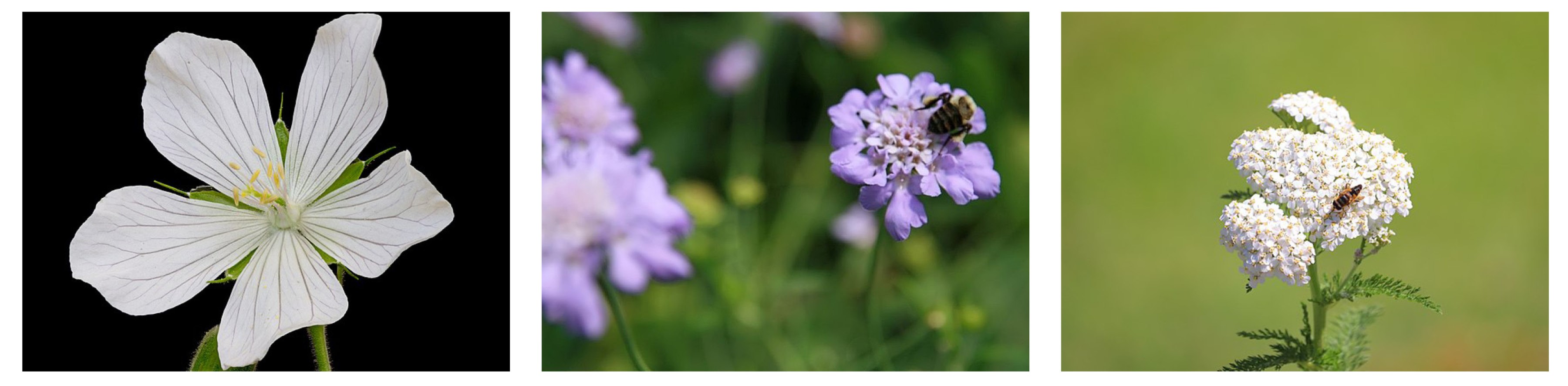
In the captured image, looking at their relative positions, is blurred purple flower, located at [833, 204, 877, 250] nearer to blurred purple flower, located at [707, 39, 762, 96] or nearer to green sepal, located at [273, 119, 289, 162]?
blurred purple flower, located at [707, 39, 762, 96]

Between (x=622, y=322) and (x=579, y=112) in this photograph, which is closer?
(x=622, y=322)

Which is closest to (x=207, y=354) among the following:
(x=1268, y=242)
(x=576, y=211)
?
(x=576, y=211)

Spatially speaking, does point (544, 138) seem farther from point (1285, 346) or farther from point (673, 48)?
point (1285, 346)

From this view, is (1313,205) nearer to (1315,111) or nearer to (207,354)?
(1315,111)

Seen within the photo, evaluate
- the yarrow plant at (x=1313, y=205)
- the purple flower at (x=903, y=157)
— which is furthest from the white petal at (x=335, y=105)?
the yarrow plant at (x=1313, y=205)

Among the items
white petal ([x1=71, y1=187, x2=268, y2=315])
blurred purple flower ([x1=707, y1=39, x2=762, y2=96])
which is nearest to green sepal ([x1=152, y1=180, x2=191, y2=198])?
white petal ([x1=71, y1=187, x2=268, y2=315])
